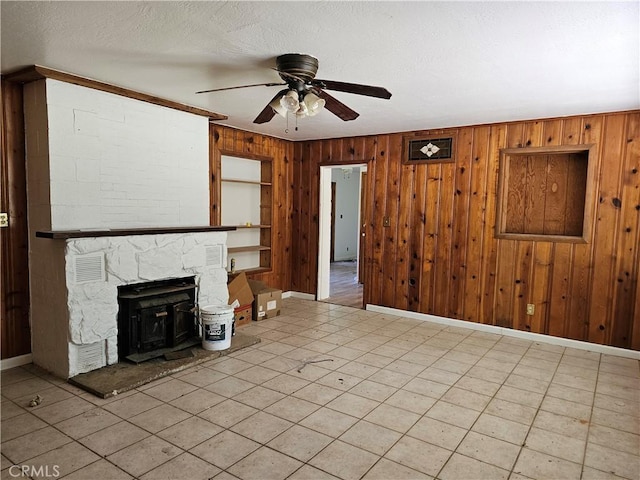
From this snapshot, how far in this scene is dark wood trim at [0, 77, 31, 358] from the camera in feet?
10.5

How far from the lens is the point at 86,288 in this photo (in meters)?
3.11

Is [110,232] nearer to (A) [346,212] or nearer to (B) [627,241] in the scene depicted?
(B) [627,241]

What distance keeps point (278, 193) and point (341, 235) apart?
4571mm

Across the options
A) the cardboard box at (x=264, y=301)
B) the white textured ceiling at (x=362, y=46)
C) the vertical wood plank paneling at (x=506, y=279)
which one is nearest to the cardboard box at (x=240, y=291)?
the cardboard box at (x=264, y=301)

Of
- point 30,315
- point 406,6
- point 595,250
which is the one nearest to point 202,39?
point 406,6

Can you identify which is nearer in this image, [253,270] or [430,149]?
[430,149]

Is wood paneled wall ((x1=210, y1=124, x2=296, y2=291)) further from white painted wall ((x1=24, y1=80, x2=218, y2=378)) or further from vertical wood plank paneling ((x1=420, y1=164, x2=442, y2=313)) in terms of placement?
vertical wood plank paneling ((x1=420, y1=164, x2=442, y2=313))

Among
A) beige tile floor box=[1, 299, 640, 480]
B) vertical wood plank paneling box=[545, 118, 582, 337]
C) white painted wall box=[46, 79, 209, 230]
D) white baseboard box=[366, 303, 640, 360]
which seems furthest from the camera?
vertical wood plank paneling box=[545, 118, 582, 337]

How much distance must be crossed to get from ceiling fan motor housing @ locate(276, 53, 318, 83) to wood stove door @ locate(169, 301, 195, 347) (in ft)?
7.21

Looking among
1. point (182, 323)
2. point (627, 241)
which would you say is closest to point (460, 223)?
point (627, 241)

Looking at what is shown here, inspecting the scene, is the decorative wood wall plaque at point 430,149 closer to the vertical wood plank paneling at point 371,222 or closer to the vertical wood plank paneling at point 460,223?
the vertical wood plank paneling at point 460,223

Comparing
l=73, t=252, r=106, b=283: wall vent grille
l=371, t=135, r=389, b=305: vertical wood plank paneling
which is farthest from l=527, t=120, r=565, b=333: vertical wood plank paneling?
l=73, t=252, r=106, b=283: wall vent grille

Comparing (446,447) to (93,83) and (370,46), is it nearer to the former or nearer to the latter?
(370,46)

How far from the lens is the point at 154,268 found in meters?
3.54
